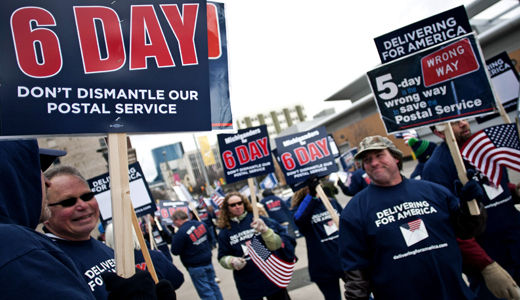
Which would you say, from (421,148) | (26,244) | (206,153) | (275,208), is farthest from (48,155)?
(206,153)

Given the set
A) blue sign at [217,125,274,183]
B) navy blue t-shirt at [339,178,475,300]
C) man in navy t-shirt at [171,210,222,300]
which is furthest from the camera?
man in navy t-shirt at [171,210,222,300]

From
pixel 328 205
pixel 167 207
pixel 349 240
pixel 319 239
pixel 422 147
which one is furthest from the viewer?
pixel 167 207

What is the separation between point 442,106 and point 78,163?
46.2 m

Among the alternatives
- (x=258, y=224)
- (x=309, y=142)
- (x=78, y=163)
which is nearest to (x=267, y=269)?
(x=258, y=224)

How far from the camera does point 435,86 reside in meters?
3.45

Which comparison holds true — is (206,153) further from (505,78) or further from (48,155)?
(48,155)

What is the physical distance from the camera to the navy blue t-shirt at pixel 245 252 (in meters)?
4.51

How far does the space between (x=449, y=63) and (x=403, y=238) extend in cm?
195

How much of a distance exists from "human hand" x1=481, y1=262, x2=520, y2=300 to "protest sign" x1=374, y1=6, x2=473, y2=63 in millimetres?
2394

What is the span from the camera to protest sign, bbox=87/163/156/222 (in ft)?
17.7

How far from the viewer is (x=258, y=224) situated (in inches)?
174

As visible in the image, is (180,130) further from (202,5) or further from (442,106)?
(442,106)

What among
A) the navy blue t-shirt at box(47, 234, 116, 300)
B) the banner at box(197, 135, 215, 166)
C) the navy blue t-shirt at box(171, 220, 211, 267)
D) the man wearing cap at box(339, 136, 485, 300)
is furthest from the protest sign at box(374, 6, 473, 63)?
the banner at box(197, 135, 215, 166)

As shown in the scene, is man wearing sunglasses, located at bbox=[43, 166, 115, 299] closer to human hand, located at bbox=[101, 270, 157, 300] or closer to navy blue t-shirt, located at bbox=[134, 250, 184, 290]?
navy blue t-shirt, located at bbox=[134, 250, 184, 290]
